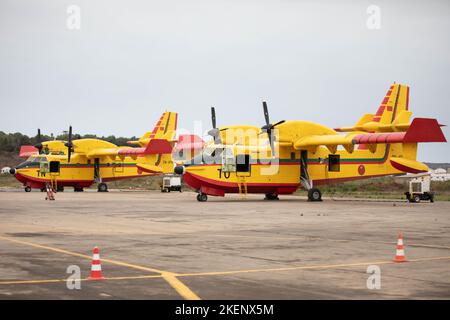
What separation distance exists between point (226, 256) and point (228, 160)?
26.5 metres

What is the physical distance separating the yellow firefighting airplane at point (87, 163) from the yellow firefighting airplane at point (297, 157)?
16599mm

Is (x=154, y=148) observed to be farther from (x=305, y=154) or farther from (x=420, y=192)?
(x=420, y=192)

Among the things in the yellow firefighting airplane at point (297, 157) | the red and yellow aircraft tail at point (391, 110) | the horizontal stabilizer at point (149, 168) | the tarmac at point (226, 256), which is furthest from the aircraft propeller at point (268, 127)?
the horizontal stabilizer at point (149, 168)

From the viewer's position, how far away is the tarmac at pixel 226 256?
38.7 ft

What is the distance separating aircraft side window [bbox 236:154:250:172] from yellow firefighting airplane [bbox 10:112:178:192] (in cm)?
1712

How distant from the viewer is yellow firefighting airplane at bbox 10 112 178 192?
61219mm

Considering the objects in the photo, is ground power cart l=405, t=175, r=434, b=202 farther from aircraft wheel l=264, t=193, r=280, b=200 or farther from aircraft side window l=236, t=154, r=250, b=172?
aircraft side window l=236, t=154, r=250, b=172

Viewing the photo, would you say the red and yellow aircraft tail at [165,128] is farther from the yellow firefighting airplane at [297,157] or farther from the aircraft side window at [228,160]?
the aircraft side window at [228,160]

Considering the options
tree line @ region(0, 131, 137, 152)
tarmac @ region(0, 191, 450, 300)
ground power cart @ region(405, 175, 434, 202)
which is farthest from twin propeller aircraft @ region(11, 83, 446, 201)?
tree line @ region(0, 131, 137, 152)

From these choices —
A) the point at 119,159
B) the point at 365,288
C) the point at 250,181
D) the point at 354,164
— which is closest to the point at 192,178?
the point at 250,181

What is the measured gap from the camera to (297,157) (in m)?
45.4

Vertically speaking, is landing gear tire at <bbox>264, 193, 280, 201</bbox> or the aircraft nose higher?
the aircraft nose

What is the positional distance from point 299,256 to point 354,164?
30307 mm
